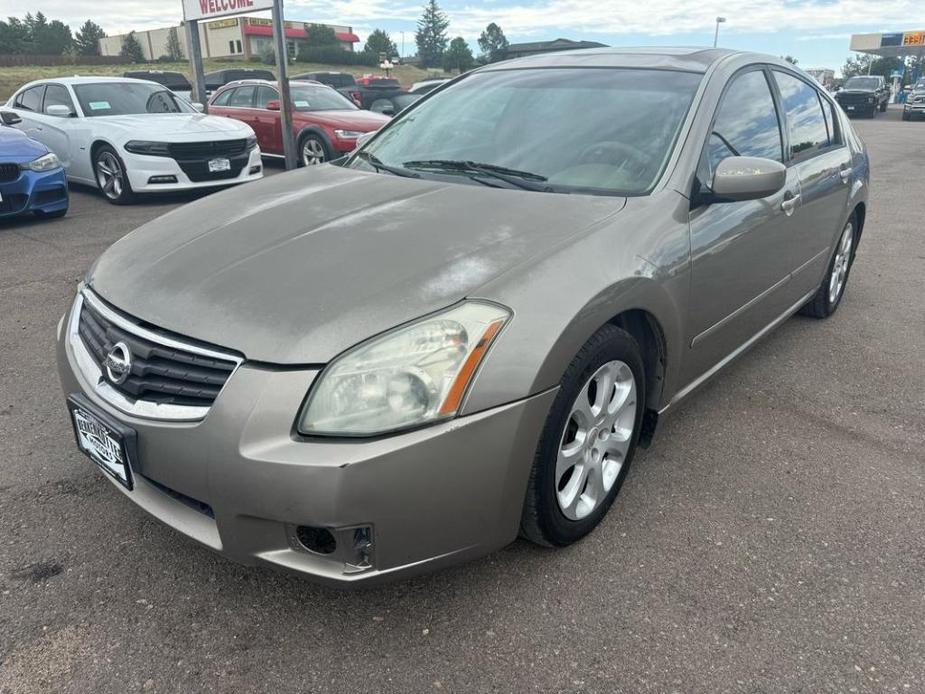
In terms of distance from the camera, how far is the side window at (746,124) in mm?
2873


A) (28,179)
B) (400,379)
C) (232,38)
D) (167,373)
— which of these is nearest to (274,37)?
(28,179)

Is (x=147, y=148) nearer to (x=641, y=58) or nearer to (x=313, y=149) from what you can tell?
(x=313, y=149)

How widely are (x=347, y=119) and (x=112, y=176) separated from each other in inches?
138

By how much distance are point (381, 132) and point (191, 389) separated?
2.10 metres

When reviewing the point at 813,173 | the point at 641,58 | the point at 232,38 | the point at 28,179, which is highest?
the point at 232,38

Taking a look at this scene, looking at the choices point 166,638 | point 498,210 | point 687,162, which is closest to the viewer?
point 166,638

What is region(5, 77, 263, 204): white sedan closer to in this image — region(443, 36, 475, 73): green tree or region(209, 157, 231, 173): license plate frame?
region(209, 157, 231, 173): license plate frame

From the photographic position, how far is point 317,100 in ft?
36.9

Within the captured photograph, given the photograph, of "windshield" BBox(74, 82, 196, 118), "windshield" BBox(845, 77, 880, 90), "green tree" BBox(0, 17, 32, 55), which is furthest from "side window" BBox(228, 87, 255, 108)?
"green tree" BBox(0, 17, 32, 55)

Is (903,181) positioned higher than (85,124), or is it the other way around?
(85,124)

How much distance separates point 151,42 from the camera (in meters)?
82.6

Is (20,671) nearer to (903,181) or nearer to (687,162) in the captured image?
(687,162)

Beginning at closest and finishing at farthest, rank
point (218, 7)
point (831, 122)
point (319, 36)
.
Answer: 1. point (831, 122)
2. point (218, 7)
3. point (319, 36)

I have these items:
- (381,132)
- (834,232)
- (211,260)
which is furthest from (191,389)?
(834,232)
